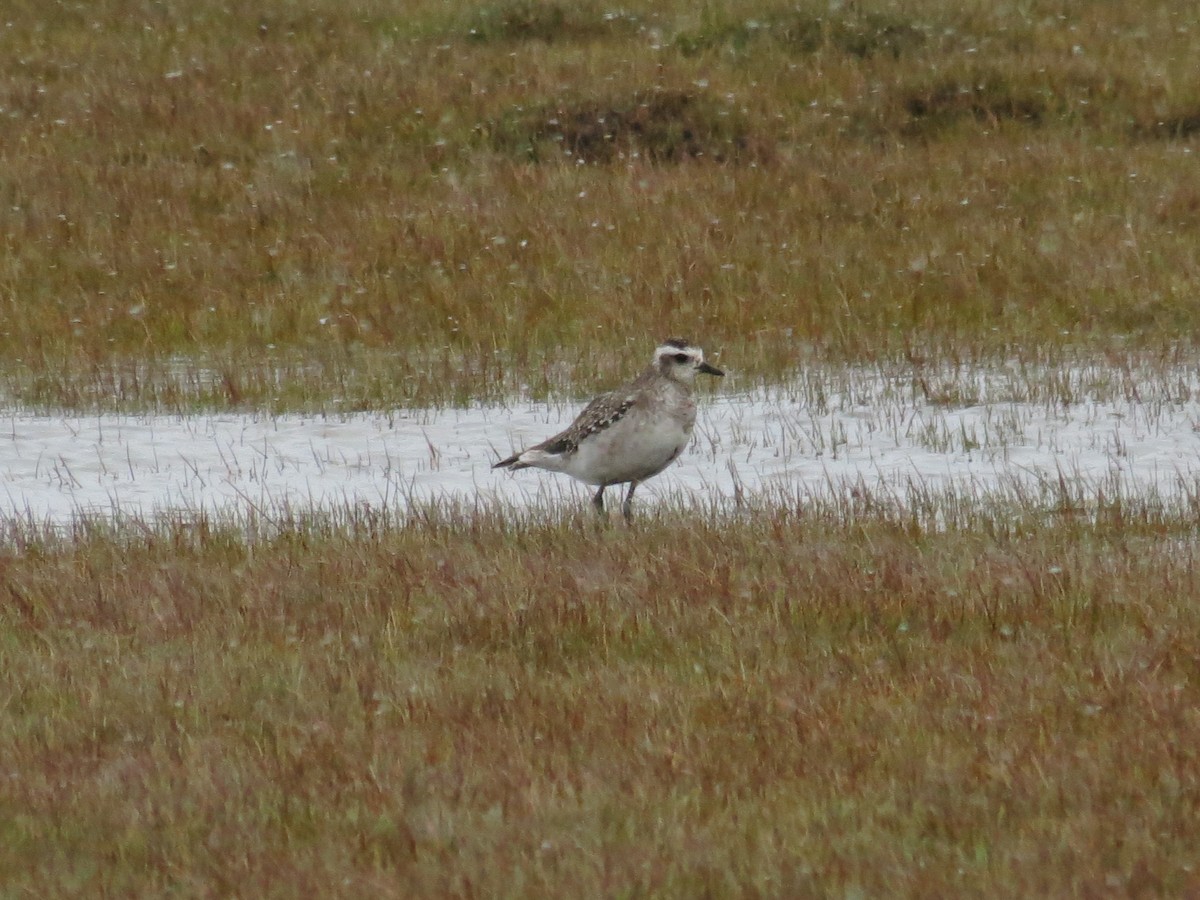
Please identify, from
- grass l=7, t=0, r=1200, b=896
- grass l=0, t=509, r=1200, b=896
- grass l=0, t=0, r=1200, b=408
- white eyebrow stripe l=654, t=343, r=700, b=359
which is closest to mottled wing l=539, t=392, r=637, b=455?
white eyebrow stripe l=654, t=343, r=700, b=359

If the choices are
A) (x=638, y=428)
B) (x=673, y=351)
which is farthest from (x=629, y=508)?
(x=673, y=351)

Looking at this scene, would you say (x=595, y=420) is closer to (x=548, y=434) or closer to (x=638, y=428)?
(x=638, y=428)

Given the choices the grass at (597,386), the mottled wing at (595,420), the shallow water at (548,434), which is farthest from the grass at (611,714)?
the shallow water at (548,434)

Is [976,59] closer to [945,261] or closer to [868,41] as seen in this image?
[868,41]

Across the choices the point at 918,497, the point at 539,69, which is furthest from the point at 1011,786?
the point at 539,69

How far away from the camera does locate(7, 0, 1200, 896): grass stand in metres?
5.96

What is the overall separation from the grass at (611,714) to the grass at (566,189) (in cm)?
719

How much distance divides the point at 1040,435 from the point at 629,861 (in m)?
9.04

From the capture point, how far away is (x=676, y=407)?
36.2 ft

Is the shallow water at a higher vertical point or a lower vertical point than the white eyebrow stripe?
lower

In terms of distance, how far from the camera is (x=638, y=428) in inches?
428

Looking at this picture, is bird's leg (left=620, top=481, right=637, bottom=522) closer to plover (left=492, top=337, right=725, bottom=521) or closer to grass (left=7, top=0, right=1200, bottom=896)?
plover (left=492, top=337, right=725, bottom=521)

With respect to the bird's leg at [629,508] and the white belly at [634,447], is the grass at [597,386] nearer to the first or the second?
the bird's leg at [629,508]

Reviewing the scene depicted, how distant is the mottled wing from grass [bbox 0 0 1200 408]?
454cm
